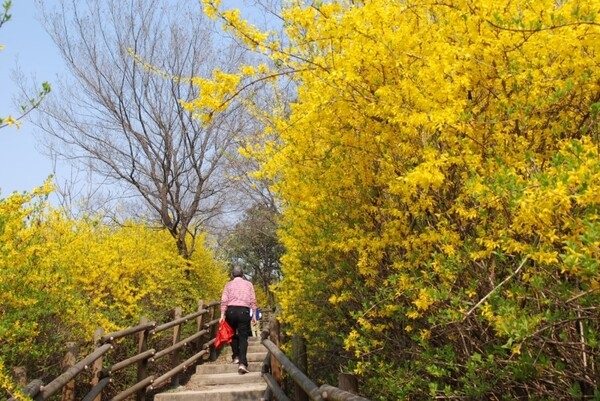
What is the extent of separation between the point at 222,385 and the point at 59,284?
3.10 metres

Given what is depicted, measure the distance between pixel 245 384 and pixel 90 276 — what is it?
281 centimetres

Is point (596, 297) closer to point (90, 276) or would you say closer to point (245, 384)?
point (245, 384)

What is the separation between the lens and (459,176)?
3.34 metres

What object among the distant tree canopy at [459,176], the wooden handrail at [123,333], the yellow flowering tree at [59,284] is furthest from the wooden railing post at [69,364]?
the distant tree canopy at [459,176]

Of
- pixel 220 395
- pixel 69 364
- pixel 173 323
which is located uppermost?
pixel 173 323

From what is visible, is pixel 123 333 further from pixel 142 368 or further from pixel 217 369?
pixel 217 369

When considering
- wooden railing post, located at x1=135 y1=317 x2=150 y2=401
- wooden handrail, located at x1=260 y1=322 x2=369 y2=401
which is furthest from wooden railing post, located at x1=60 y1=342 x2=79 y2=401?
wooden railing post, located at x1=135 y1=317 x2=150 y2=401

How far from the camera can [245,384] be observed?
25.0 ft

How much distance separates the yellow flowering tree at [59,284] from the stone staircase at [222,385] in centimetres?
128

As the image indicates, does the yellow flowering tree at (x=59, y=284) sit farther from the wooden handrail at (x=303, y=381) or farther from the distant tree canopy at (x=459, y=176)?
the distant tree canopy at (x=459, y=176)

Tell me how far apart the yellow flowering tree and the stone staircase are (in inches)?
50.2

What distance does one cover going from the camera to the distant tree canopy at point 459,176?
2.21 meters

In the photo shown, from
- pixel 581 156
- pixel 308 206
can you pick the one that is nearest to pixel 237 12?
pixel 308 206

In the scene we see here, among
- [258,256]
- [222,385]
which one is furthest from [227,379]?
[258,256]
